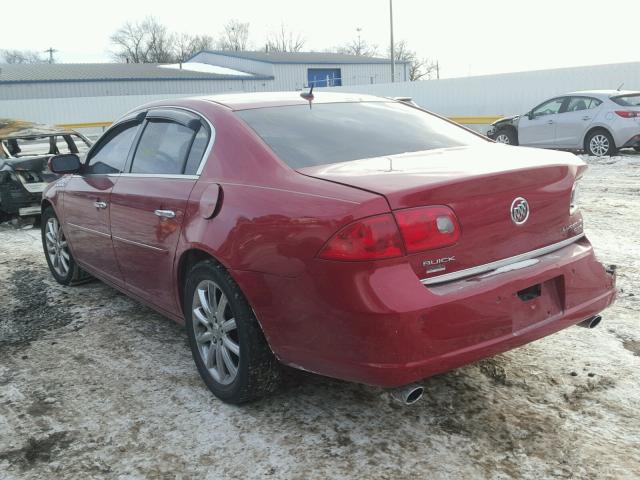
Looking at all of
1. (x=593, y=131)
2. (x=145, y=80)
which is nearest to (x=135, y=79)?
(x=145, y=80)

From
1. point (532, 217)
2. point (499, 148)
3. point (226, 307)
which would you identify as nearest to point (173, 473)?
point (226, 307)

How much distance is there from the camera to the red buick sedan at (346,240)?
2479 millimetres

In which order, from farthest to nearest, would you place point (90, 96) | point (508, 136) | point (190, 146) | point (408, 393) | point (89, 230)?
point (90, 96) → point (508, 136) → point (89, 230) → point (190, 146) → point (408, 393)

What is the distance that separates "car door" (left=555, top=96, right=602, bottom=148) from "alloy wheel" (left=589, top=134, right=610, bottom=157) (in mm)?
291

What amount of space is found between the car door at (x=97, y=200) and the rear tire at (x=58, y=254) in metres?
0.31

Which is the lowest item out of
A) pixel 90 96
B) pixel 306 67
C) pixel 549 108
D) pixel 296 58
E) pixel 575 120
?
pixel 575 120

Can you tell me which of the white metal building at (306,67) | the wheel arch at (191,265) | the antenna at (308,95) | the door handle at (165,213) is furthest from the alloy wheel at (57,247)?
the white metal building at (306,67)

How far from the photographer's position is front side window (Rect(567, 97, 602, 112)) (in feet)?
43.7

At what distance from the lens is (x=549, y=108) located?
568 inches

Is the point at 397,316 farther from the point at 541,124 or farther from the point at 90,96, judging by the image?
the point at 90,96

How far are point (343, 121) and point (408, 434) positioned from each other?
1.74 meters

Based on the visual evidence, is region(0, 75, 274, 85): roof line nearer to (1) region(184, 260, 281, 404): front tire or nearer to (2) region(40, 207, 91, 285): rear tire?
(2) region(40, 207, 91, 285): rear tire

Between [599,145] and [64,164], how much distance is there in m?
11.6

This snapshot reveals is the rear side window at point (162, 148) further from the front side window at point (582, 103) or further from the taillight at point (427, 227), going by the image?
the front side window at point (582, 103)
